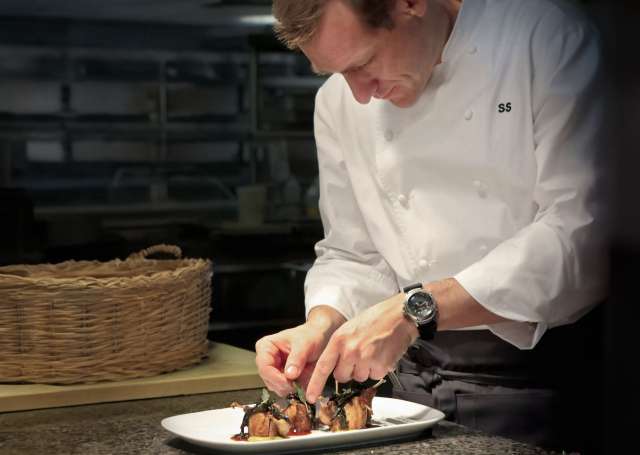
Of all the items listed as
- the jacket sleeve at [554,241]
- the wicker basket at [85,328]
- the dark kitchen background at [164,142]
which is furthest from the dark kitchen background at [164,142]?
the jacket sleeve at [554,241]

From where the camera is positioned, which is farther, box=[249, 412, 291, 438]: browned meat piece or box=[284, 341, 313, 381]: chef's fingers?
box=[284, 341, 313, 381]: chef's fingers

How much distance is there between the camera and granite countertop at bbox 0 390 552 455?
1317 mm

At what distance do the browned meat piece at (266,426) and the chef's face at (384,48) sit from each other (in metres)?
0.54

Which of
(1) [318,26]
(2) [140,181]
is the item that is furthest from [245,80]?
(1) [318,26]

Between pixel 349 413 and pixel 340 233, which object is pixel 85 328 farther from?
pixel 349 413

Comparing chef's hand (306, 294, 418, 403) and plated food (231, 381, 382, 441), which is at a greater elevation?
chef's hand (306, 294, 418, 403)

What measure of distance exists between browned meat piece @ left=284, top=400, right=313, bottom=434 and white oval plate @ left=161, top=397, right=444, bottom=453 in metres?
0.02

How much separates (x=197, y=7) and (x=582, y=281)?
5.00 ft

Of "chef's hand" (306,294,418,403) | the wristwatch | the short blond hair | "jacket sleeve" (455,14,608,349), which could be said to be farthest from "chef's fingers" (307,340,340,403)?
the short blond hair

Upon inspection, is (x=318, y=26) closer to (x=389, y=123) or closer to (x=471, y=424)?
(x=389, y=123)

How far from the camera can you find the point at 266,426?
1364 millimetres

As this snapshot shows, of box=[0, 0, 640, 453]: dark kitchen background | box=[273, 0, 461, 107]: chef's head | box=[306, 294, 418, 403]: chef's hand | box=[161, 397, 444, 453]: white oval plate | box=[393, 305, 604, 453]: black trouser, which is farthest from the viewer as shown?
box=[0, 0, 640, 453]: dark kitchen background

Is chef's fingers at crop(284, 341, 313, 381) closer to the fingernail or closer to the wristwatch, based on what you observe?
the fingernail

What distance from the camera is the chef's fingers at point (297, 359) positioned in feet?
4.92
